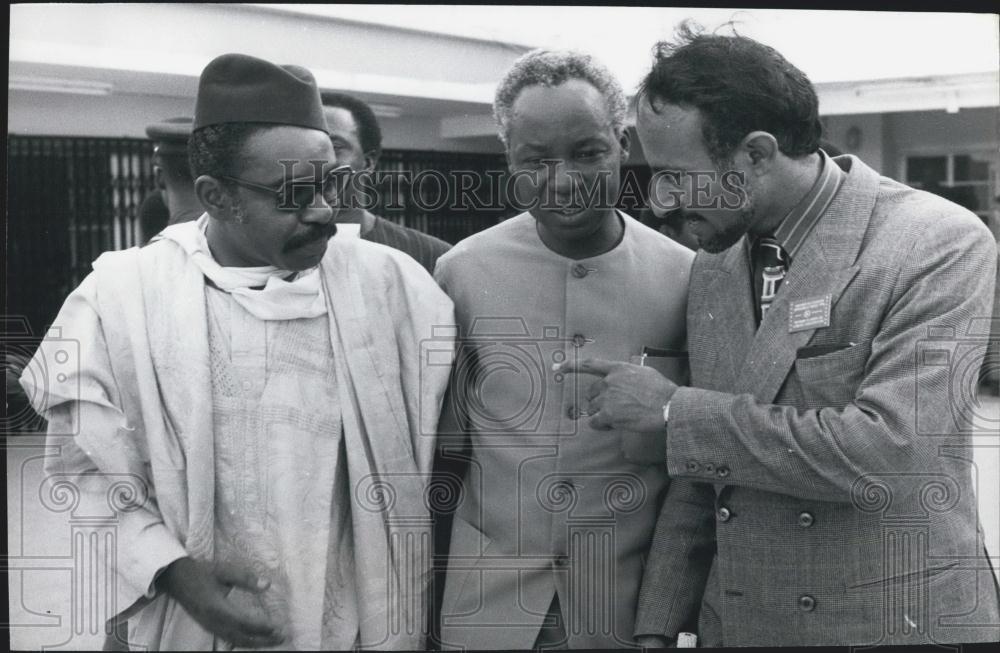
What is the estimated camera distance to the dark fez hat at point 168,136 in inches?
105

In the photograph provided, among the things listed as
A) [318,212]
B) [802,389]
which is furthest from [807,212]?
[318,212]

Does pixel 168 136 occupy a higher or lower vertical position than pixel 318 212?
higher

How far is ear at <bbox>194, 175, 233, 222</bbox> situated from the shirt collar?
1.39 meters

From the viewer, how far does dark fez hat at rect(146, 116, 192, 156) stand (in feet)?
8.79

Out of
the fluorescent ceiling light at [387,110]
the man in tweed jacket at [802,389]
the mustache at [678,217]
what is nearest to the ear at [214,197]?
the fluorescent ceiling light at [387,110]

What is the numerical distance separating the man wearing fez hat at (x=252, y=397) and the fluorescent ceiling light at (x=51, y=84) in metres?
0.27

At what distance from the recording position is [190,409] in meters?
2.65

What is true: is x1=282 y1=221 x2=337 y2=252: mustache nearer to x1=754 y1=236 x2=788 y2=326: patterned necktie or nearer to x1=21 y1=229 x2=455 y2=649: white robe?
x1=21 y1=229 x2=455 y2=649: white robe

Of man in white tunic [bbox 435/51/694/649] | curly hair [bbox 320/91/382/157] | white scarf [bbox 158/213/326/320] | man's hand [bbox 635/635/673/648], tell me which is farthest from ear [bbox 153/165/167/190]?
man's hand [bbox 635/635/673/648]

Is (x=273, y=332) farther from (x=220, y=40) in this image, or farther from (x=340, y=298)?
(x=220, y=40)

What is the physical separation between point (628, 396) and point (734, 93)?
2.62 feet

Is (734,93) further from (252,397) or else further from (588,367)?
(252,397)

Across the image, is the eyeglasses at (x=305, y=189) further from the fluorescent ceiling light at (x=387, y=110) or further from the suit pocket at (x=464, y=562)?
the suit pocket at (x=464, y=562)

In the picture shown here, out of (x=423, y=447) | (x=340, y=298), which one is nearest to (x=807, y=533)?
(x=423, y=447)
